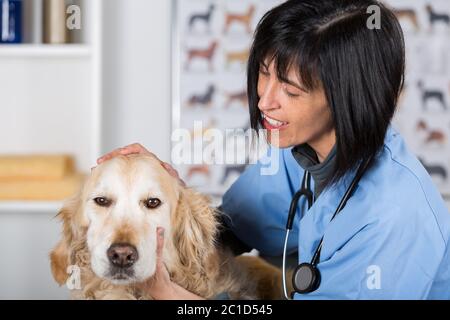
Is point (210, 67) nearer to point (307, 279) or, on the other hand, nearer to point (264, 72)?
point (264, 72)

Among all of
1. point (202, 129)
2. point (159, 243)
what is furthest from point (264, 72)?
point (202, 129)

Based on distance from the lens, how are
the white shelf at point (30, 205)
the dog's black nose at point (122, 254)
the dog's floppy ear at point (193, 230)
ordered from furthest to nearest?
the white shelf at point (30, 205) → the dog's floppy ear at point (193, 230) → the dog's black nose at point (122, 254)

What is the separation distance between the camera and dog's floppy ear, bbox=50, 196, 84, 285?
2.91 ft

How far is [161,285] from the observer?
0.86 m

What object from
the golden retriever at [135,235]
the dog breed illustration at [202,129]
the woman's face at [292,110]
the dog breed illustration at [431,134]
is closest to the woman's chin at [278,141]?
the woman's face at [292,110]

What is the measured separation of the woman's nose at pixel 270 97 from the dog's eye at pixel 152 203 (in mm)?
200

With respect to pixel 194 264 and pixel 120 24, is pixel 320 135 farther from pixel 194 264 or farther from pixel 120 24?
pixel 120 24

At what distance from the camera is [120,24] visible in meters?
1.48

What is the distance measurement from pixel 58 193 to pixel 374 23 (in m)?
0.75

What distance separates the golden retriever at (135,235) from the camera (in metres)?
0.81

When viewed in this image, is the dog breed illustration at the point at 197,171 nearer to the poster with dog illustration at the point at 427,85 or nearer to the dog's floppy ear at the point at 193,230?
the poster with dog illustration at the point at 427,85

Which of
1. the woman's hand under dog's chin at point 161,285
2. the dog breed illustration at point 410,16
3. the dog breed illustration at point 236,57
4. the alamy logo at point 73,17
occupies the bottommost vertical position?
the woman's hand under dog's chin at point 161,285

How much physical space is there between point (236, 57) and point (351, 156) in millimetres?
672

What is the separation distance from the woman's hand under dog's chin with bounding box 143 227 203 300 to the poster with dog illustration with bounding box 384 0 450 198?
787 mm
